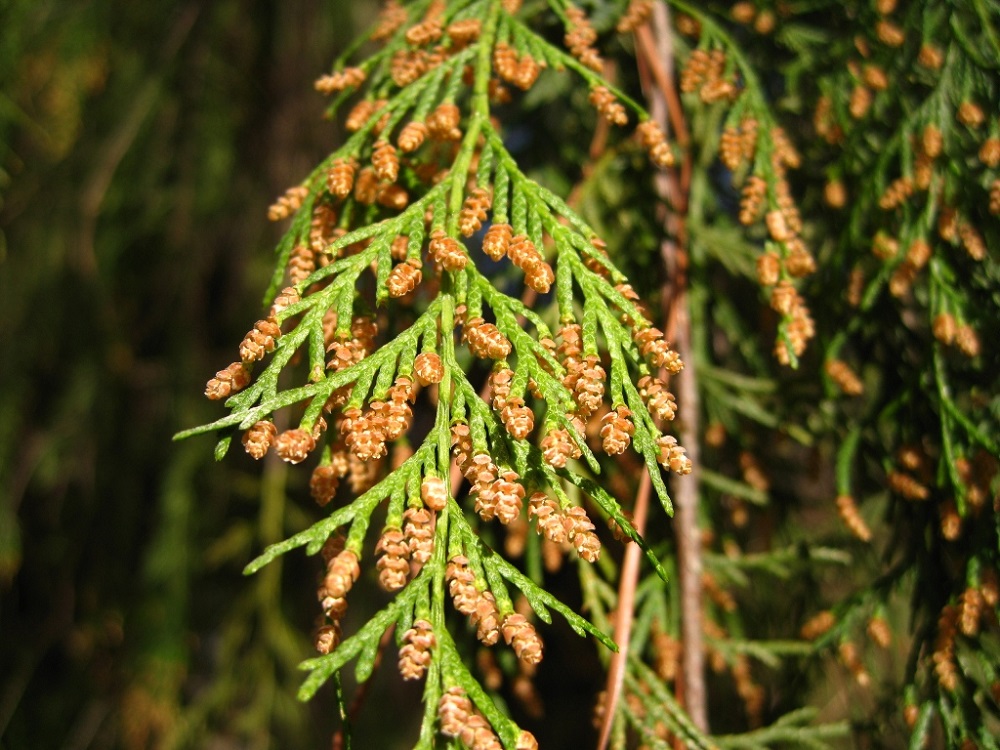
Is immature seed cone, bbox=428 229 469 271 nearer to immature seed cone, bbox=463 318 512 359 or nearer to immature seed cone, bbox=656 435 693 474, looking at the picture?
immature seed cone, bbox=463 318 512 359

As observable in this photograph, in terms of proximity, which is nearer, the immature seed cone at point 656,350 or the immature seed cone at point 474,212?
the immature seed cone at point 656,350

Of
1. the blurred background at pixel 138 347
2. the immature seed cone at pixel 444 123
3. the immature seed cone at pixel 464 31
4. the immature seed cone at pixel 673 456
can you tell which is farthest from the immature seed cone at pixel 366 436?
the blurred background at pixel 138 347

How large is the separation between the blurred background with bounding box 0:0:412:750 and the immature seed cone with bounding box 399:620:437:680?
197 cm

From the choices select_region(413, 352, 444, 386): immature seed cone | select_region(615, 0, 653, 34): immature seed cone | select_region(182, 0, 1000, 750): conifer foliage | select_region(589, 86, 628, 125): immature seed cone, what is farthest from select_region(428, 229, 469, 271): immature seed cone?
select_region(615, 0, 653, 34): immature seed cone

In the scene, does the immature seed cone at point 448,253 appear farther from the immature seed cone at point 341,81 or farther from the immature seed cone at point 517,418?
the immature seed cone at point 341,81

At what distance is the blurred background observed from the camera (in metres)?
2.78

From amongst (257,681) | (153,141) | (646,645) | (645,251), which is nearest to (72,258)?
(153,141)

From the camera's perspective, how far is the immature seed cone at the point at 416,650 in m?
0.98

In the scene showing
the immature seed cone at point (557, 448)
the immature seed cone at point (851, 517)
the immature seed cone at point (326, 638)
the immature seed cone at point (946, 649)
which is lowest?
the immature seed cone at point (946, 649)

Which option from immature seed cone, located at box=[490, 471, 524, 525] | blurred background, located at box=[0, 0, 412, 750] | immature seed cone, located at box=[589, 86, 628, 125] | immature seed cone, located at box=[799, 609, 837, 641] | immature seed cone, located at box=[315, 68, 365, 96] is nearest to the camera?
immature seed cone, located at box=[490, 471, 524, 525]

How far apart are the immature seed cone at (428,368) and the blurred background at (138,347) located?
1959 mm

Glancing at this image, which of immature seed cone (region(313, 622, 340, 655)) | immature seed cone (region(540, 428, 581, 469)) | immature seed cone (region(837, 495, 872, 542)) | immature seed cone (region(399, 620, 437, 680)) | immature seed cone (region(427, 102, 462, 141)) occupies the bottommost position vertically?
immature seed cone (region(837, 495, 872, 542))

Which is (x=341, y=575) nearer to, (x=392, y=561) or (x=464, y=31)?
(x=392, y=561)

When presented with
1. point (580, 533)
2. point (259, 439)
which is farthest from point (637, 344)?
point (259, 439)
